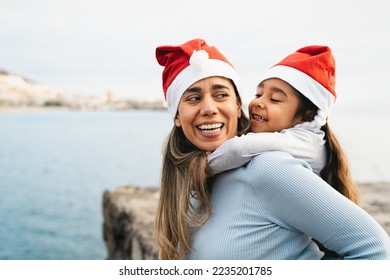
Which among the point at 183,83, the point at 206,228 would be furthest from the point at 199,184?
the point at 183,83

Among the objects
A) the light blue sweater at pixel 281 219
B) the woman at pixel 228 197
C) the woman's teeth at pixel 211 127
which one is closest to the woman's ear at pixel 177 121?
the woman at pixel 228 197

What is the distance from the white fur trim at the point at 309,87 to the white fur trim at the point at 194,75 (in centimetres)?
13

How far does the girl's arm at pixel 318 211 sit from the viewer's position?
0.99m

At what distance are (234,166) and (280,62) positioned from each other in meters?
0.36

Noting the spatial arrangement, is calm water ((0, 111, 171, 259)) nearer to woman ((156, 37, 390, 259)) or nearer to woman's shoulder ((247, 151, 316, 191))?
woman ((156, 37, 390, 259))

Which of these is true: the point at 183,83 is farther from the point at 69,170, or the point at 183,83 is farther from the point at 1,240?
the point at 69,170

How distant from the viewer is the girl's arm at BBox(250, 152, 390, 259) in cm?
99

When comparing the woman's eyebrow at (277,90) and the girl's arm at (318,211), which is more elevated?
the woman's eyebrow at (277,90)

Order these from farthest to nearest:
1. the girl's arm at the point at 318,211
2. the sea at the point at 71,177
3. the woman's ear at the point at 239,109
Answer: the sea at the point at 71,177 < the woman's ear at the point at 239,109 < the girl's arm at the point at 318,211

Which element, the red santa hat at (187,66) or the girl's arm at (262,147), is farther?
the red santa hat at (187,66)

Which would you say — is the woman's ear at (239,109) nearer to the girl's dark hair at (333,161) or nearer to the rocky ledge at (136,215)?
the girl's dark hair at (333,161)

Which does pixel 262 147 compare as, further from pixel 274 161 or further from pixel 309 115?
pixel 309 115

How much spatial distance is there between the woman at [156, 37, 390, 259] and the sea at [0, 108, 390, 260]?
171 millimetres

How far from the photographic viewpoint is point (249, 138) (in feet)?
3.75
